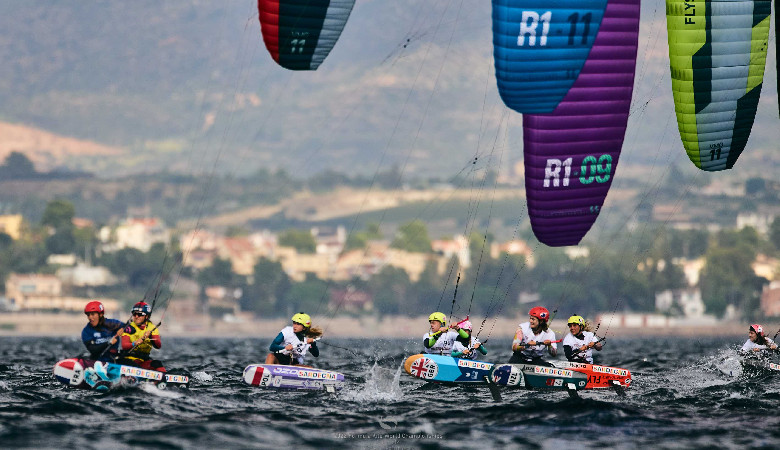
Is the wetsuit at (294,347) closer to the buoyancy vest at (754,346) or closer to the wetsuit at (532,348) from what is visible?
the wetsuit at (532,348)

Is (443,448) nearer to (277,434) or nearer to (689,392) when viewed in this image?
(277,434)

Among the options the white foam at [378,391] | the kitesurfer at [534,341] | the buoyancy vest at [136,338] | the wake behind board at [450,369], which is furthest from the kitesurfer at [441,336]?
the buoyancy vest at [136,338]

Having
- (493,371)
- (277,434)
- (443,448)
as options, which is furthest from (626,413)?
(277,434)

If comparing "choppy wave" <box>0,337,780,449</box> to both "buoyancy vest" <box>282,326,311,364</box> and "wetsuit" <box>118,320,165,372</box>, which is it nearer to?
"wetsuit" <box>118,320,165,372</box>

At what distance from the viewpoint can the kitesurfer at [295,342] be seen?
28656 mm

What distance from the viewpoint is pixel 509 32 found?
26562mm

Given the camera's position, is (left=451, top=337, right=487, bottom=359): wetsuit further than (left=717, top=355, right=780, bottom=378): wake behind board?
No

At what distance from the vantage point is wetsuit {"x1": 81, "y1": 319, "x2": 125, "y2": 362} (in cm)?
2578

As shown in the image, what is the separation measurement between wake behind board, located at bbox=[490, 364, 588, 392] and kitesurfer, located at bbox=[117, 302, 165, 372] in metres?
7.40

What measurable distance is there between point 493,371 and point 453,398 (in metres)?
1.33

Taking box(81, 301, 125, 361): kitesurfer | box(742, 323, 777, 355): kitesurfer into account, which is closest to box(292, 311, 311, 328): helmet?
box(81, 301, 125, 361): kitesurfer

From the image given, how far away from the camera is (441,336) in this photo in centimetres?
2980

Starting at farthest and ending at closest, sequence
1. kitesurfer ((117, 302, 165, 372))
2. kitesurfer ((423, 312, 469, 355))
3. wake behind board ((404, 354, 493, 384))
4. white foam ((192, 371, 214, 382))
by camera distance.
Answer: white foam ((192, 371, 214, 382)) → kitesurfer ((423, 312, 469, 355)) → wake behind board ((404, 354, 493, 384)) → kitesurfer ((117, 302, 165, 372))

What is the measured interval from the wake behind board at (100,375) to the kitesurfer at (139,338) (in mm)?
471
